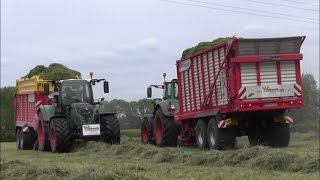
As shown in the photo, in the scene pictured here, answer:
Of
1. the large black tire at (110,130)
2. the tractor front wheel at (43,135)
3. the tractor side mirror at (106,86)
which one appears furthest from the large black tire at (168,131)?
the tractor front wheel at (43,135)

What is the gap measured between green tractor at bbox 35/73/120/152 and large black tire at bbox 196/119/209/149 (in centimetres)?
303

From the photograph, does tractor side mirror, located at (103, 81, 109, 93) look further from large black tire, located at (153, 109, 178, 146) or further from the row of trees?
large black tire, located at (153, 109, 178, 146)

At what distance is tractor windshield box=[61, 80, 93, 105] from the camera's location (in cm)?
1977

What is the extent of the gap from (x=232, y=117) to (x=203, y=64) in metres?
1.90

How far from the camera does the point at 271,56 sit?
14.7 m

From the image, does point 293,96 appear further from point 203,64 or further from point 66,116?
point 66,116

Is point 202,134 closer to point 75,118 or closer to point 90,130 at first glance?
point 90,130

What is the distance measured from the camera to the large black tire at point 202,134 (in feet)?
53.9

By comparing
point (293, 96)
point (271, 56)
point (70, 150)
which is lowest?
point (70, 150)

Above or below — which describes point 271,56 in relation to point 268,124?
above

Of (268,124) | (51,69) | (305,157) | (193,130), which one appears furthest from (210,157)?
(51,69)

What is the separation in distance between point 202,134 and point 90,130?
11.9ft

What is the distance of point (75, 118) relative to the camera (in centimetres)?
1864

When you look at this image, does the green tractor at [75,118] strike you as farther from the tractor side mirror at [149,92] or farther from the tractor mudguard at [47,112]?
the tractor side mirror at [149,92]
